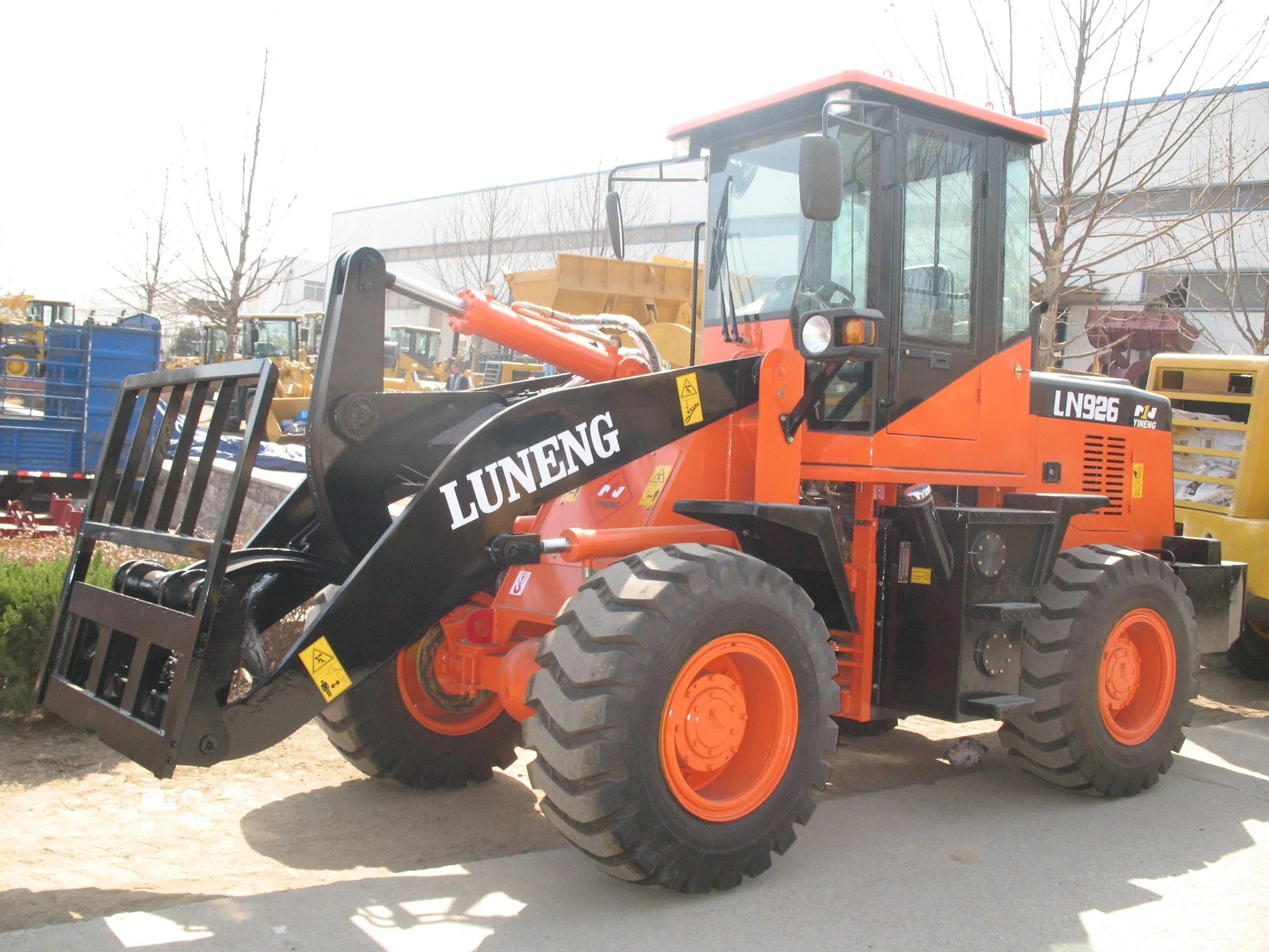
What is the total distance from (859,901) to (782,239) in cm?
286

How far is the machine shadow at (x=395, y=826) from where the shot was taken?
4.48m

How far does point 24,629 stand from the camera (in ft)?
18.5

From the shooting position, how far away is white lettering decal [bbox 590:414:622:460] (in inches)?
175

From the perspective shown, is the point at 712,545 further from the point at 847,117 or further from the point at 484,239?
the point at 484,239

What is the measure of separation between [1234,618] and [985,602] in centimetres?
253

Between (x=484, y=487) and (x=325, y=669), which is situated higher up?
(x=484, y=487)

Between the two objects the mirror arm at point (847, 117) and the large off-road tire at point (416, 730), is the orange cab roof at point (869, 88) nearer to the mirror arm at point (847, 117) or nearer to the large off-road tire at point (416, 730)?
the mirror arm at point (847, 117)

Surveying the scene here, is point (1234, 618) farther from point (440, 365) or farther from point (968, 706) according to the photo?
point (440, 365)

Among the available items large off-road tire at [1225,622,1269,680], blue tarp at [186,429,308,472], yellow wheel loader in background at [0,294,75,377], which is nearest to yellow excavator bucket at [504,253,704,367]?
blue tarp at [186,429,308,472]

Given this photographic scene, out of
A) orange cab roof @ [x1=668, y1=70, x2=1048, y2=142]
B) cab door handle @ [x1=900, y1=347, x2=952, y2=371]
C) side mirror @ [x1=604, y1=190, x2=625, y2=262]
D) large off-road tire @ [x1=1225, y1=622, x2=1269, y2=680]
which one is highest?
orange cab roof @ [x1=668, y1=70, x2=1048, y2=142]

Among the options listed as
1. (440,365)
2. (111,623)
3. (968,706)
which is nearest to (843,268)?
(968,706)

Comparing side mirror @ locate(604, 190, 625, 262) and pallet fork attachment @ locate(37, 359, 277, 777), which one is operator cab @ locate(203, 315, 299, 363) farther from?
pallet fork attachment @ locate(37, 359, 277, 777)

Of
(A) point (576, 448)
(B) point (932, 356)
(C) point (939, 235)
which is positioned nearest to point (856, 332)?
(B) point (932, 356)

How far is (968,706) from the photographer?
5.08 m
